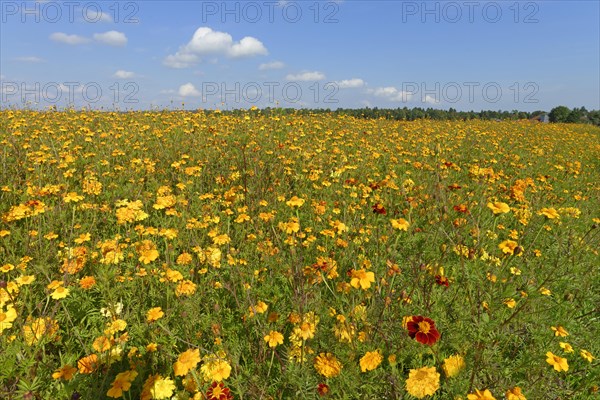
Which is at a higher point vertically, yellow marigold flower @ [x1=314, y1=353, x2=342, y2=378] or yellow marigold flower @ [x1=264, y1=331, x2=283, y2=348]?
yellow marigold flower @ [x1=264, y1=331, x2=283, y2=348]

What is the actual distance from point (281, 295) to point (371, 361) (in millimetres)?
1085

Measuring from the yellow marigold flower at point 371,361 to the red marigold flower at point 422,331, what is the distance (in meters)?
0.24

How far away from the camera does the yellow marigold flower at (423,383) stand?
1.31 meters

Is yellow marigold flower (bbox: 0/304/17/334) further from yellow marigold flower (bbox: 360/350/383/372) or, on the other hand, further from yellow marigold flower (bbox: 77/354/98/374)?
yellow marigold flower (bbox: 360/350/383/372)

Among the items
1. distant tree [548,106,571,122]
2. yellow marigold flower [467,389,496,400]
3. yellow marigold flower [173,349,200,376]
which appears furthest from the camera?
distant tree [548,106,571,122]

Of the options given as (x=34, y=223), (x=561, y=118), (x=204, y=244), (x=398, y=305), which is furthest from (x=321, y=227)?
(x=561, y=118)

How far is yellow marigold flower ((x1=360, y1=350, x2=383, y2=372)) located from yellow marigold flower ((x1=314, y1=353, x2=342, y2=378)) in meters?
0.14

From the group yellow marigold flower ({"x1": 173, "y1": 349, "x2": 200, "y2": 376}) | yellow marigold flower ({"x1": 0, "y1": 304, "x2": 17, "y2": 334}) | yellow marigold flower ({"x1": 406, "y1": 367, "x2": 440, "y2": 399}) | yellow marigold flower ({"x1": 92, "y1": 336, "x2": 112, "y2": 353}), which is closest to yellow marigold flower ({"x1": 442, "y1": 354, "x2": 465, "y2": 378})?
yellow marigold flower ({"x1": 406, "y1": 367, "x2": 440, "y2": 399})

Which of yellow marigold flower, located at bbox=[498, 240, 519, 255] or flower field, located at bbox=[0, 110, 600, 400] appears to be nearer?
flower field, located at bbox=[0, 110, 600, 400]

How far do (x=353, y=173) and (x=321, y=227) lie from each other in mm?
2022

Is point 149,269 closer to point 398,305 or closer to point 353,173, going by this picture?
point 398,305

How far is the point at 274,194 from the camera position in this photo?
4.32 metres

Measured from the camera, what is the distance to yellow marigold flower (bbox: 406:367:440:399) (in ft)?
4.31

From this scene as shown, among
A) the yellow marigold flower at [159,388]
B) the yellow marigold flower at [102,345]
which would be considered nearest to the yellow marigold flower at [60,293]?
the yellow marigold flower at [102,345]
